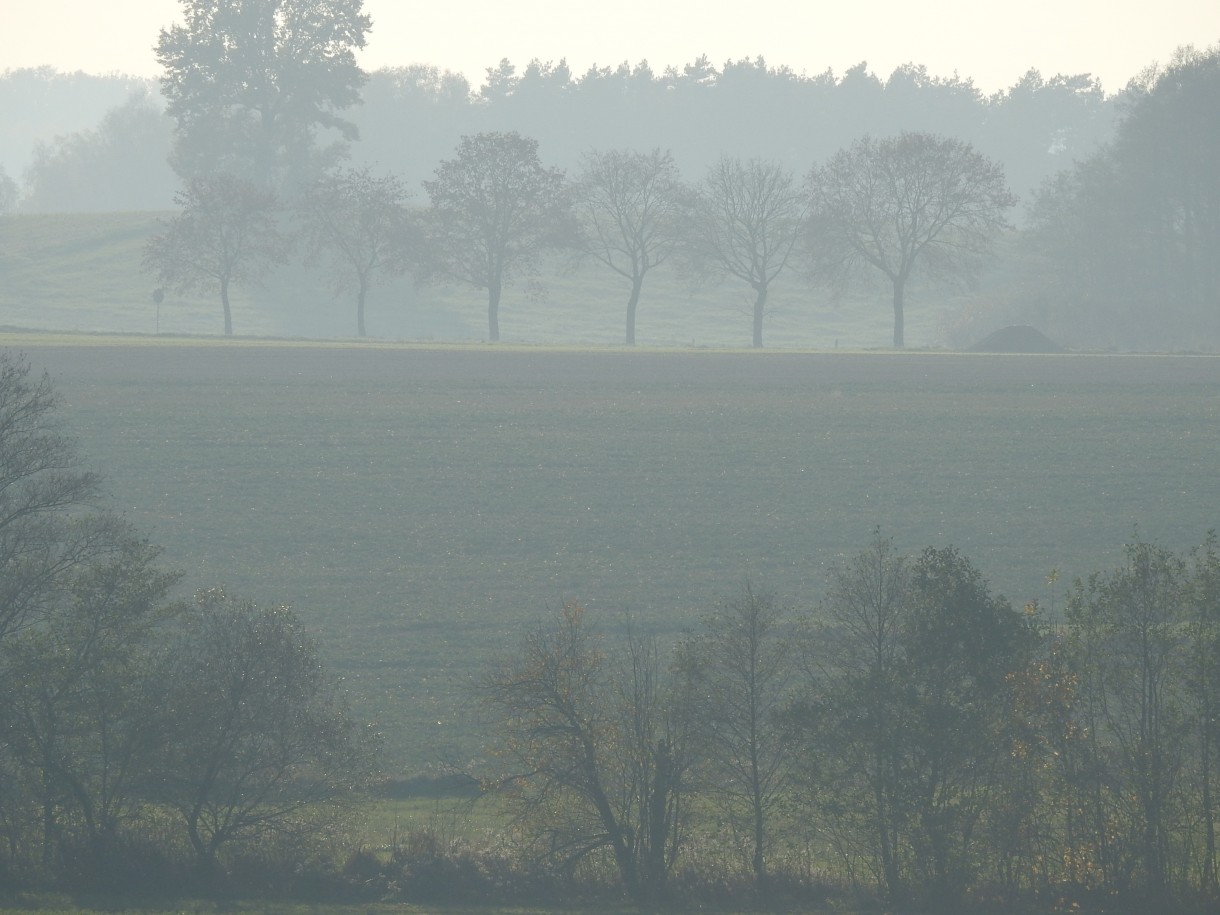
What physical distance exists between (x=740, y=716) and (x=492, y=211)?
192 ft

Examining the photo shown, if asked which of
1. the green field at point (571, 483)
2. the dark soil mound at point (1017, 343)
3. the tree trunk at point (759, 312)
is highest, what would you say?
the tree trunk at point (759, 312)

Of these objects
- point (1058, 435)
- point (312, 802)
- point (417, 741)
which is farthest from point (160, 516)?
point (1058, 435)

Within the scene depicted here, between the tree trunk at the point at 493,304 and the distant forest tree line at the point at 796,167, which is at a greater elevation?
the distant forest tree line at the point at 796,167

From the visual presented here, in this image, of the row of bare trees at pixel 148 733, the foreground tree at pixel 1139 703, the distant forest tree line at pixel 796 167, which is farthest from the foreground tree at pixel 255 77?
the foreground tree at pixel 1139 703

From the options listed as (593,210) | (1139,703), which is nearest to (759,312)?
(593,210)

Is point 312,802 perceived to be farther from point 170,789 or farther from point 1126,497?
point 1126,497

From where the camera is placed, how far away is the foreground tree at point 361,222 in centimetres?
7369

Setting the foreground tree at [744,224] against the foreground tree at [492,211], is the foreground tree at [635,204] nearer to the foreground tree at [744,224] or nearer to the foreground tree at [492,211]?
the foreground tree at [744,224]

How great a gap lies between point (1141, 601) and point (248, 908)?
12918mm

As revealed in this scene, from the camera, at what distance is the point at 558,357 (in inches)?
2429

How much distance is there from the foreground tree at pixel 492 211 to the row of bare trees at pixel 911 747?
187ft

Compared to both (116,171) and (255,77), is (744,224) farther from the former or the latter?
(116,171)

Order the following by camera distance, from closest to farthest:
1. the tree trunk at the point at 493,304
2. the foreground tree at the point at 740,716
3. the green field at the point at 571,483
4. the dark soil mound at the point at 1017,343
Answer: the foreground tree at the point at 740,716 → the green field at the point at 571,483 → the dark soil mound at the point at 1017,343 → the tree trunk at the point at 493,304

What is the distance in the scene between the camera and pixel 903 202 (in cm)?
7381
